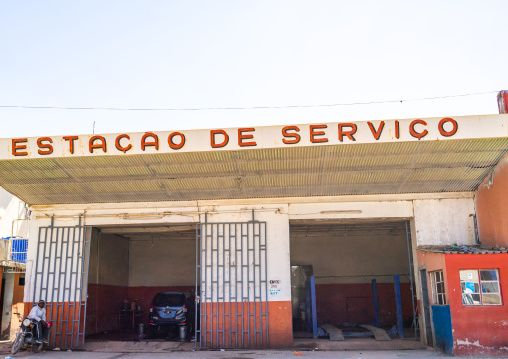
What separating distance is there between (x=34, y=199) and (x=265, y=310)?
7.41m

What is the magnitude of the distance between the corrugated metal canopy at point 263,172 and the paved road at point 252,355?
13.8 feet

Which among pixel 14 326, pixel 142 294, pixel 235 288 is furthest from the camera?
pixel 142 294

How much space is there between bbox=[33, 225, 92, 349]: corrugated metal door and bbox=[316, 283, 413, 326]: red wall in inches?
395

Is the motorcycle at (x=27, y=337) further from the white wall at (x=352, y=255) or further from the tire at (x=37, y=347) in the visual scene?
the white wall at (x=352, y=255)

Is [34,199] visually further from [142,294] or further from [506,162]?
[506,162]

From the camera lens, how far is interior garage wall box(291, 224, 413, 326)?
2028 centimetres

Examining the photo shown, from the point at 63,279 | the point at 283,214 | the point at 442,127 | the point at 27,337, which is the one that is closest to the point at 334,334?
the point at 283,214

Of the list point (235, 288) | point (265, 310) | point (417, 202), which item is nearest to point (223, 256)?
point (235, 288)

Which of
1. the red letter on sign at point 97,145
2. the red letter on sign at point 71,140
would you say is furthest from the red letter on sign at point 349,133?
the red letter on sign at point 71,140

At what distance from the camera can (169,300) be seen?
1647cm

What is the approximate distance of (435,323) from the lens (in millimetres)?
12453

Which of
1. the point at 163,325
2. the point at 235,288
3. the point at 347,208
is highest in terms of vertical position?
the point at 347,208

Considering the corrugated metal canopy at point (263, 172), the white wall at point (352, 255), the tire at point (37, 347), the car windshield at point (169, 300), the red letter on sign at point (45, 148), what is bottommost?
the tire at point (37, 347)

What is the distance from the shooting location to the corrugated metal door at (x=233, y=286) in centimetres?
1337
